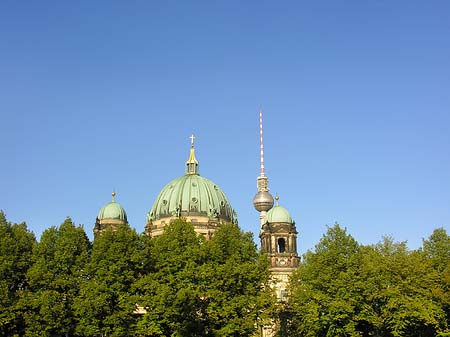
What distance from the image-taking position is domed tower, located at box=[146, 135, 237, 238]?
429 ft

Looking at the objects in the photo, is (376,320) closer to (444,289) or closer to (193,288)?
(444,289)

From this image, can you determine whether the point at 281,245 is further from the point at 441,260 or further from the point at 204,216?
the point at 441,260

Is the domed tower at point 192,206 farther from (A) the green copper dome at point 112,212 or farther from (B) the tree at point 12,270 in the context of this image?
(B) the tree at point 12,270

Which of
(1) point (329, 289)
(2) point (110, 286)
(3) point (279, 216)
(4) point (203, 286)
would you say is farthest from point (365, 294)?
(3) point (279, 216)

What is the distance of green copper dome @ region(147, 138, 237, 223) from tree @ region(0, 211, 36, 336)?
62.0 meters

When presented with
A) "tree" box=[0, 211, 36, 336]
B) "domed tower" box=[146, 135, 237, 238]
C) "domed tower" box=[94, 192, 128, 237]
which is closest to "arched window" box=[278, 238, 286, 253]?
"domed tower" box=[146, 135, 237, 238]

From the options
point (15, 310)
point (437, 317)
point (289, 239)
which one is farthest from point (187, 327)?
point (289, 239)

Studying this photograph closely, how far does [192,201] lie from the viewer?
437 ft

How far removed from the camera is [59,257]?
67.3 meters

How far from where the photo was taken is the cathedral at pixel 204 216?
119125 mm

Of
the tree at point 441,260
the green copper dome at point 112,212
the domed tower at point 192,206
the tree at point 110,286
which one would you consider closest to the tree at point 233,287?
the tree at point 110,286

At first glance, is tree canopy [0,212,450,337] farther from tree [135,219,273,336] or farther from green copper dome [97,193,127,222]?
green copper dome [97,193,127,222]

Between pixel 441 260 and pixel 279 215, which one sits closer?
pixel 441 260

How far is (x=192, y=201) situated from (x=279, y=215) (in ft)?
72.0
